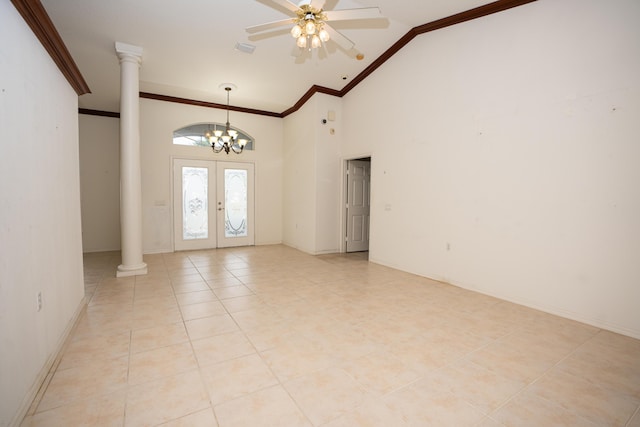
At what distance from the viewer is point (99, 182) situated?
258 inches

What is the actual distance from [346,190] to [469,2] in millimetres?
3793

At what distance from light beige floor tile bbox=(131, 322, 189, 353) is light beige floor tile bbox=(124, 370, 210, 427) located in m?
0.57

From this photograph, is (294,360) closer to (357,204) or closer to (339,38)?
(339,38)

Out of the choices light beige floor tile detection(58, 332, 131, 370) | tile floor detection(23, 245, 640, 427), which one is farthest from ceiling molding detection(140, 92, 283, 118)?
light beige floor tile detection(58, 332, 131, 370)

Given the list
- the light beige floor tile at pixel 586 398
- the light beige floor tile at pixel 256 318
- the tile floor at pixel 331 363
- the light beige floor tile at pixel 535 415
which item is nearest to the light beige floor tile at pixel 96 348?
the tile floor at pixel 331 363

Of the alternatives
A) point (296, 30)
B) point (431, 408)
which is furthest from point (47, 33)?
point (431, 408)

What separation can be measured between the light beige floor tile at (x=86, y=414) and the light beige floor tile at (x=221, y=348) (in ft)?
1.84

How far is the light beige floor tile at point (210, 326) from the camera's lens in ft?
8.64

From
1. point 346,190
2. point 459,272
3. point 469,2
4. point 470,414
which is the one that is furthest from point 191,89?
point 470,414

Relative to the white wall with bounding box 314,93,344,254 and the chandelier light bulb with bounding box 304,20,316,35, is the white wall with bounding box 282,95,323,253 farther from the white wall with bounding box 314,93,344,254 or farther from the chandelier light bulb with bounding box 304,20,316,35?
the chandelier light bulb with bounding box 304,20,316,35

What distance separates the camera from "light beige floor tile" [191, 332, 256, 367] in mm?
2223

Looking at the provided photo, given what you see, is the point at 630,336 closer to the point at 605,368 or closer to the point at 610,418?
the point at 605,368

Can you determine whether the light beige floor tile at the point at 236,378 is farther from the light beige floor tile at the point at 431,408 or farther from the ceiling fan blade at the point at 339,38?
the ceiling fan blade at the point at 339,38

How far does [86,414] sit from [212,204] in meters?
5.65
